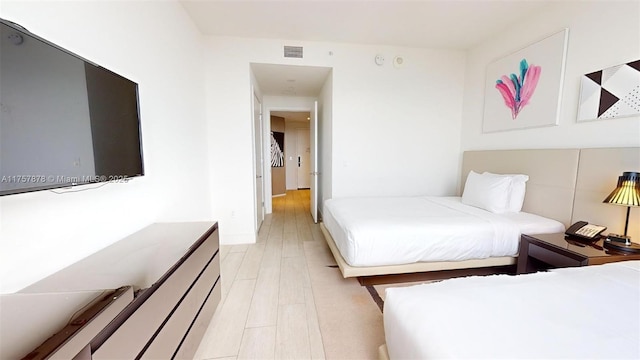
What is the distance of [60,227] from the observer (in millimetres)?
1096

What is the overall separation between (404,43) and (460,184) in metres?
2.27

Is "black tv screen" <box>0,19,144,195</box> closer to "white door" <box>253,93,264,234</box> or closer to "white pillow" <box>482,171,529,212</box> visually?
"white door" <box>253,93,264,234</box>

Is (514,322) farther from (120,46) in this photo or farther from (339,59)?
A: (339,59)

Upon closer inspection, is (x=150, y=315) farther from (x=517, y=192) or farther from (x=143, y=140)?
(x=517, y=192)

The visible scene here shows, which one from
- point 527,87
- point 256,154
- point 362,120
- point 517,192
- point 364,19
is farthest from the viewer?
point 256,154

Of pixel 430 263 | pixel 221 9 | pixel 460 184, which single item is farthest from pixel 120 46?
pixel 460 184

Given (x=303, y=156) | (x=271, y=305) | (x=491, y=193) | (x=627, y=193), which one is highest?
(x=303, y=156)

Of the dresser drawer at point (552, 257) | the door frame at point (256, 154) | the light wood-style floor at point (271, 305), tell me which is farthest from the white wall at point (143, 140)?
the dresser drawer at point (552, 257)

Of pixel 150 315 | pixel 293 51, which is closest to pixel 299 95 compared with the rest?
pixel 293 51

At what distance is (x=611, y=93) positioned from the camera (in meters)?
1.99

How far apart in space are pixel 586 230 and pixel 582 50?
161 cm

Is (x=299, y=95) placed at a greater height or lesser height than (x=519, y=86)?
greater

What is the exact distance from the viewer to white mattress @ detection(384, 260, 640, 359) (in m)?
0.80

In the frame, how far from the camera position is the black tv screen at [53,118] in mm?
783
